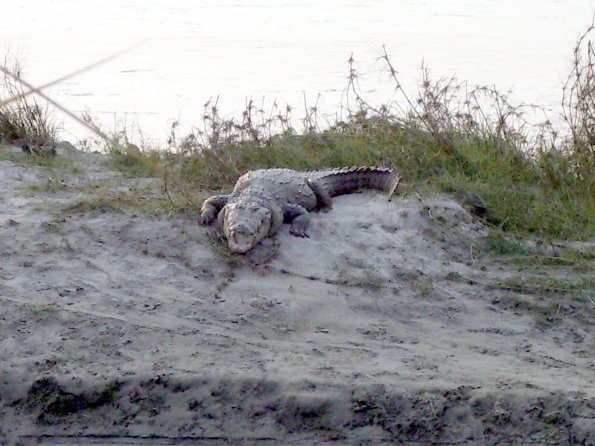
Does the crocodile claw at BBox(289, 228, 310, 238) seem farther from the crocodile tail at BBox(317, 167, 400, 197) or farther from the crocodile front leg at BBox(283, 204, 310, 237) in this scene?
A: the crocodile tail at BBox(317, 167, 400, 197)

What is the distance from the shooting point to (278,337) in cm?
442

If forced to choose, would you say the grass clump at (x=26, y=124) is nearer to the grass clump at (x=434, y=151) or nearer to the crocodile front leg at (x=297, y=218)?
the grass clump at (x=434, y=151)

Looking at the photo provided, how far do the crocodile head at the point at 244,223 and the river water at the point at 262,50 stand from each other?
330 centimetres

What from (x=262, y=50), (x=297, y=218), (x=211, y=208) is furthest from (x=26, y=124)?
(x=262, y=50)

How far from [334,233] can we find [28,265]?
1.81 m

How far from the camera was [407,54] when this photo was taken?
13078 millimetres

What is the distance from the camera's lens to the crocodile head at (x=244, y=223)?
527 centimetres

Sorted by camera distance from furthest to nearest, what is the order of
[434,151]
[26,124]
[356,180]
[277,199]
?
[26,124] < [434,151] < [356,180] < [277,199]

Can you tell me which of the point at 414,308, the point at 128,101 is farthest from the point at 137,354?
the point at 128,101

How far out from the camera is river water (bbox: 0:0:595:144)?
418 inches

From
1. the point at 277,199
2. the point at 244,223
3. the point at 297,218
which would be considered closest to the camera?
the point at 244,223

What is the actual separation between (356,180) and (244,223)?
4.42 ft

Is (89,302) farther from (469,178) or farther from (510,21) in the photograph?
(510,21)

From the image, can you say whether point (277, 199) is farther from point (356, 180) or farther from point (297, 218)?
point (356, 180)
